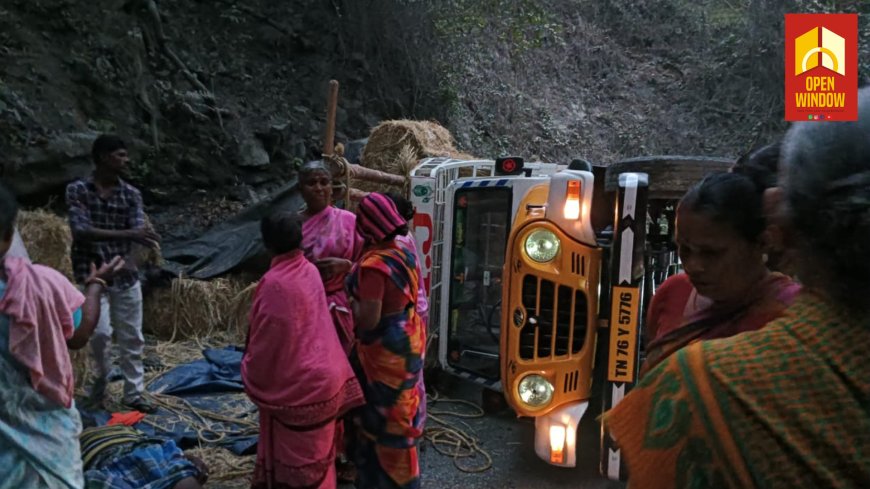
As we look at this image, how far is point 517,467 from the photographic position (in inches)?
161

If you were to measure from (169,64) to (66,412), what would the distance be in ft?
30.2

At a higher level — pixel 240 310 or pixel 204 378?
pixel 240 310

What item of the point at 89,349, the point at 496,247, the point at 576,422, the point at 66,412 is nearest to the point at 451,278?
the point at 496,247

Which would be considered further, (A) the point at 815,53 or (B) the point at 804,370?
(A) the point at 815,53

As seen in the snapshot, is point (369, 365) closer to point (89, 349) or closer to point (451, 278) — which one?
point (451, 278)

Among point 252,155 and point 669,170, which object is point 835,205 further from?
point 252,155

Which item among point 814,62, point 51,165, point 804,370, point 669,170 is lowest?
point 804,370

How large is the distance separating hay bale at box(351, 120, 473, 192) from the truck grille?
2.48m

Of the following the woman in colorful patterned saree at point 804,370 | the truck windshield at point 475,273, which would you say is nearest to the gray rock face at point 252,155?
the truck windshield at point 475,273

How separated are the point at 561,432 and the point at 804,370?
2.87 meters

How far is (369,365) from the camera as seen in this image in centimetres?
318

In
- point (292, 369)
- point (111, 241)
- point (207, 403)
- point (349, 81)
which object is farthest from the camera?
point (349, 81)

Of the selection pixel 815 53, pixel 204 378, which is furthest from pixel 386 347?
pixel 815 53

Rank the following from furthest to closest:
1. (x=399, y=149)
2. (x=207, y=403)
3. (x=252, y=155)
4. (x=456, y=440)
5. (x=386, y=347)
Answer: (x=252, y=155)
(x=399, y=149)
(x=207, y=403)
(x=456, y=440)
(x=386, y=347)
